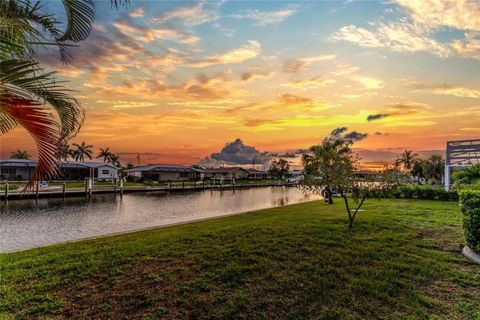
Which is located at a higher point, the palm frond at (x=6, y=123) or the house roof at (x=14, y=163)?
the house roof at (x=14, y=163)

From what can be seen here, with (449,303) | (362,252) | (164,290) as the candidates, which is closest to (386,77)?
(362,252)

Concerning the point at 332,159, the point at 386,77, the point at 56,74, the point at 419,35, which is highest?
the point at 419,35

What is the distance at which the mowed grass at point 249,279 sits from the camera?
175 inches

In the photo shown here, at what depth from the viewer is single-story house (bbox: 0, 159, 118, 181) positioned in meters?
45.8

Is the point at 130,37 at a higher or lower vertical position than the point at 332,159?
higher

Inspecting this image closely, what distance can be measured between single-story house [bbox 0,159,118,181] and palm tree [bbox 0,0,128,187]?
40.6 meters

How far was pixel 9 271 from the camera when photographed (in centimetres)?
616

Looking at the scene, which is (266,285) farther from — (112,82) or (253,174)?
(253,174)

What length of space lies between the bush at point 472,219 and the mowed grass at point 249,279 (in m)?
0.45

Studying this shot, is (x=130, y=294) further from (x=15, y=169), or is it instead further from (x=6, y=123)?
(x=15, y=169)

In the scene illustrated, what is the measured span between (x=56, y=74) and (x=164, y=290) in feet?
12.8

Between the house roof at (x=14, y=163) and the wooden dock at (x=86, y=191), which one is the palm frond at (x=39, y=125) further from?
the house roof at (x=14, y=163)

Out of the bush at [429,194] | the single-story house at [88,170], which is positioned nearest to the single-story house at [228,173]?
the single-story house at [88,170]

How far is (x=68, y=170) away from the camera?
5228 cm
